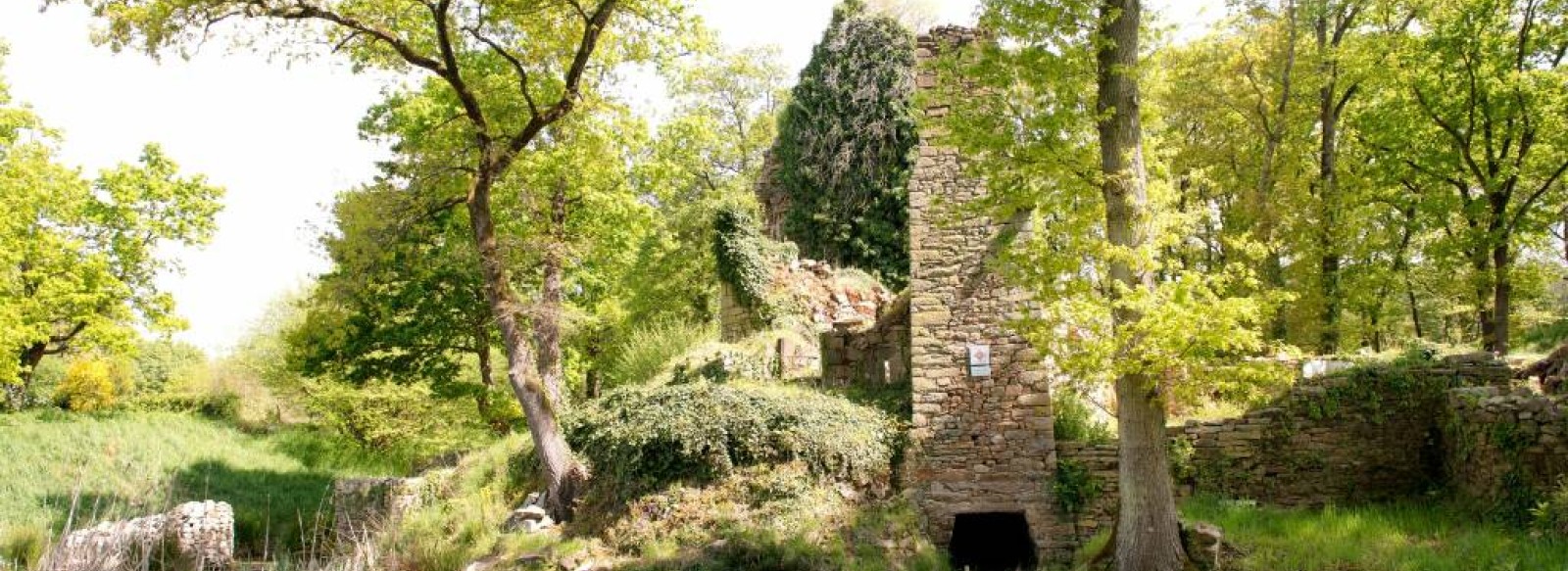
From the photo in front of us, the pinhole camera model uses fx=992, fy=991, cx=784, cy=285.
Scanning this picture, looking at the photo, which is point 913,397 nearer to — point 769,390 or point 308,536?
point 769,390

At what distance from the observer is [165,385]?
29703 millimetres

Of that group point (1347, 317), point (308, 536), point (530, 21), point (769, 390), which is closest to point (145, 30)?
point (530, 21)

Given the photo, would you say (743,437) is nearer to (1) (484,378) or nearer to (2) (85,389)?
(1) (484,378)

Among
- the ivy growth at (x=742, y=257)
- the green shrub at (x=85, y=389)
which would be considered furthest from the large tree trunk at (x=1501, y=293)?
the green shrub at (x=85, y=389)

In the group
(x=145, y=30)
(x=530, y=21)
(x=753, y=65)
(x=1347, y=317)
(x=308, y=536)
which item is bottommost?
(x=308, y=536)

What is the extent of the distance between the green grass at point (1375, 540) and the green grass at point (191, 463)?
43.1ft

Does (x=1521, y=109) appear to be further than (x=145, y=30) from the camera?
Yes

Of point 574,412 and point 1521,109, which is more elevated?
point 1521,109

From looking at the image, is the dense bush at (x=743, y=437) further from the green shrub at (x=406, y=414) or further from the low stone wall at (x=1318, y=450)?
the green shrub at (x=406, y=414)

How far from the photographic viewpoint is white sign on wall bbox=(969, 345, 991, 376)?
427 inches

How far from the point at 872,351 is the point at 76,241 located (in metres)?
18.0

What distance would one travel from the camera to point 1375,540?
28.0 ft

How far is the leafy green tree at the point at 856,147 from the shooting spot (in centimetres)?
2058

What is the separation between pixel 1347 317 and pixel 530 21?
17960mm
